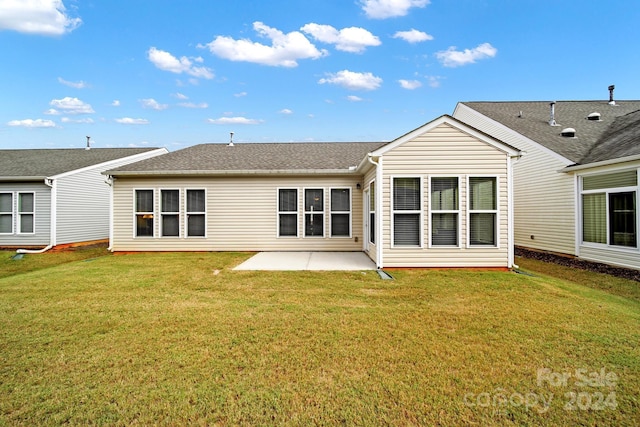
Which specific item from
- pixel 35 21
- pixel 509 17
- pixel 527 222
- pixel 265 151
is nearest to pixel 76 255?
pixel 265 151

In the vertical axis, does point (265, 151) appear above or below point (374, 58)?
below

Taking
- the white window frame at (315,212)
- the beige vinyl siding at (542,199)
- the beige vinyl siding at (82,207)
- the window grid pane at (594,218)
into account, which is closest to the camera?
the window grid pane at (594,218)

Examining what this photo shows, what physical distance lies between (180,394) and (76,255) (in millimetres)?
10181

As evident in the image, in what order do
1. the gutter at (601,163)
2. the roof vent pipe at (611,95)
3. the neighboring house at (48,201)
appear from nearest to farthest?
the gutter at (601,163), the neighboring house at (48,201), the roof vent pipe at (611,95)

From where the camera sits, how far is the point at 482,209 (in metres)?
6.97

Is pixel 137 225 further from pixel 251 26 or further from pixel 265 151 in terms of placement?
pixel 251 26

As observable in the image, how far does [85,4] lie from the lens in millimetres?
12492

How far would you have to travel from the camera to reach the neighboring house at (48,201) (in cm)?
1120

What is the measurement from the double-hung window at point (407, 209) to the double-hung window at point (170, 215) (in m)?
7.27

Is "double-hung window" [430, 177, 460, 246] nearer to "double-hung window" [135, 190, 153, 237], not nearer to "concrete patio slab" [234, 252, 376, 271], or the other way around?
"concrete patio slab" [234, 252, 376, 271]

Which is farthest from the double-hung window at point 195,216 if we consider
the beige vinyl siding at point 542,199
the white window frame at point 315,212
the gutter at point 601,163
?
the gutter at point 601,163

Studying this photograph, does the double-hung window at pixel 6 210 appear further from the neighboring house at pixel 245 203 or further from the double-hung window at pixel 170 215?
the double-hung window at pixel 170 215

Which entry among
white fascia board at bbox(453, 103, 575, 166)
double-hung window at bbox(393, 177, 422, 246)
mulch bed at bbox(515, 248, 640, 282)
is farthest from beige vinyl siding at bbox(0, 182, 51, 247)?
white fascia board at bbox(453, 103, 575, 166)

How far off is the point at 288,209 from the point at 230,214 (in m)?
1.97
